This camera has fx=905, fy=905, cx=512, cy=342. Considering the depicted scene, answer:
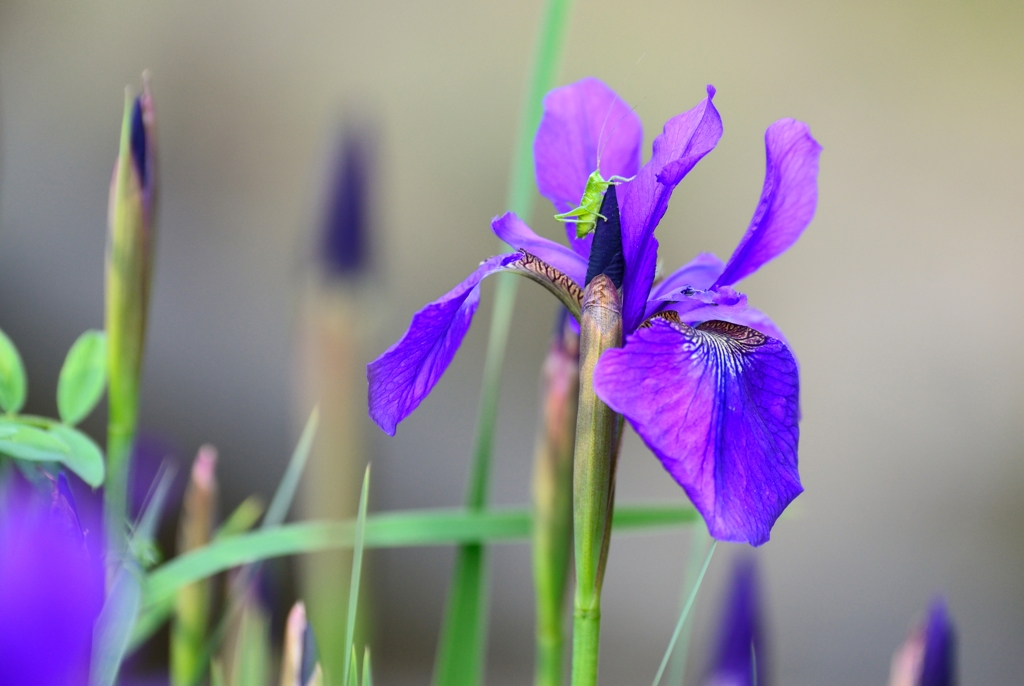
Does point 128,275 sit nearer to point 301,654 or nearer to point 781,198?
point 301,654

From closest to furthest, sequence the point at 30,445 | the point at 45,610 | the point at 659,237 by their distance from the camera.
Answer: the point at 45,610 → the point at 30,445 → the point at 659,237

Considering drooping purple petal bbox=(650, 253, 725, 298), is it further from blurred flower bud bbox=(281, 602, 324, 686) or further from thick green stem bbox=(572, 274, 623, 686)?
blurred flower bud bbox=(281, 602, 324, 686)

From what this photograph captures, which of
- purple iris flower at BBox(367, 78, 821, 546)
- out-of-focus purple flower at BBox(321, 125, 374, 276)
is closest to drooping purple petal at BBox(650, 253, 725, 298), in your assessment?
purple iris flower at BBox(367, 78, 821, 546)

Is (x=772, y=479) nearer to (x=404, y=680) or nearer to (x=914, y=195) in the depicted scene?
(x=404, y=680)

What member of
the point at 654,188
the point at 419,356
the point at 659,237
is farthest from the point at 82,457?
the point at 659,237

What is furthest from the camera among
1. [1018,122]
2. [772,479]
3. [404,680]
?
[1018,122]

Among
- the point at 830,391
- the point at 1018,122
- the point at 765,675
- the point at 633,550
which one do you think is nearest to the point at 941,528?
the point at 830,391
